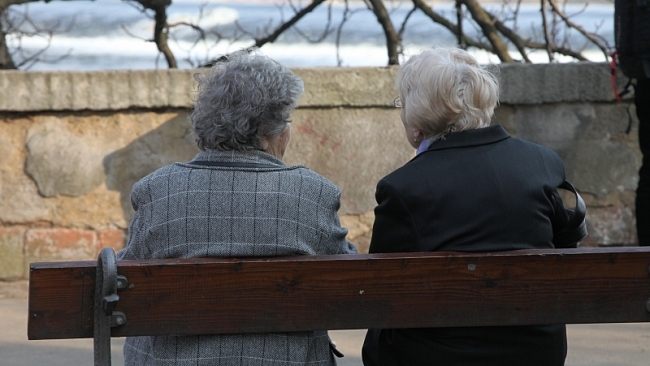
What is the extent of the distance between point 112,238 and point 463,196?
103 inches

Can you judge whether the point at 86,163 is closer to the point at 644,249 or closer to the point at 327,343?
the point at 327,343

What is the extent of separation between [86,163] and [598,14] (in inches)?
219

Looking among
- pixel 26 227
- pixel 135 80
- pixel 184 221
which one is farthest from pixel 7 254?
pixel 184 221

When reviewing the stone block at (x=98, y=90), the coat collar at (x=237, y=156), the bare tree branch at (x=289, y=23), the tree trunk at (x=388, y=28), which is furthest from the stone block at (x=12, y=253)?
the coat collar at (x=237, y=156)

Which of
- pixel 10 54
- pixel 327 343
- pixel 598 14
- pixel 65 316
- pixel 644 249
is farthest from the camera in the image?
pixel 598 14

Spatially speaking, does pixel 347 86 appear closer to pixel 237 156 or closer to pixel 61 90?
pixel 61 90

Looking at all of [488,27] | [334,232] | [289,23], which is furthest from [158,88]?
[334,232]

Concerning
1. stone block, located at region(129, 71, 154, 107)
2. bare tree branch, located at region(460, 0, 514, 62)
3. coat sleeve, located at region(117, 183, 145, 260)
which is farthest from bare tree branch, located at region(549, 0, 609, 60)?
coat sleeve, located at region(117, 183, 145, 260)

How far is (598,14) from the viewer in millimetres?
8141

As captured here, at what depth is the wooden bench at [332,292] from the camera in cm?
174

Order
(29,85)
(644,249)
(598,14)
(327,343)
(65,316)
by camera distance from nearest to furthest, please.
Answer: (65,316)
(644,249)
(327,343)
(29,85)
(598,14)

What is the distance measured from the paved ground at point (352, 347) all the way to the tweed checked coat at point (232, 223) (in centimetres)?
143

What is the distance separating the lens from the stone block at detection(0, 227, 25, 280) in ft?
13.3

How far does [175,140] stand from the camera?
4164mm
